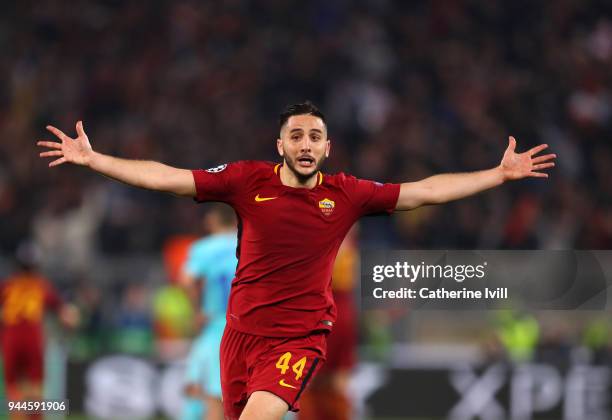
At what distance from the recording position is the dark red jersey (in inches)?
227

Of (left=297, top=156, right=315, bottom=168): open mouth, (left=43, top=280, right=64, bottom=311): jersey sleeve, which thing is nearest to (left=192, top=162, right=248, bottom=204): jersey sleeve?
(left=297, top=156, right=315, bottom=168): open mouth

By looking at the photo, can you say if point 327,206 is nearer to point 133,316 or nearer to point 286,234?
point 286,234

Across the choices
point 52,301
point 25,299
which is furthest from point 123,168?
point 25,299

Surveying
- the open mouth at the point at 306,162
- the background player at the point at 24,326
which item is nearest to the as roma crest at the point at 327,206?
the open mouth at the point at 306,162

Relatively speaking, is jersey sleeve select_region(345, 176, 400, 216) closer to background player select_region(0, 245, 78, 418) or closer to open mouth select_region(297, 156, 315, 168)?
open mouth select_region(297, 156, 315, 168)

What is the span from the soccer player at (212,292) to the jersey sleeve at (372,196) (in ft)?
8.21

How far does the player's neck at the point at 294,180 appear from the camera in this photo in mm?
5844

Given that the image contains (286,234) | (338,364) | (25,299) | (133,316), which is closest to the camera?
(286,234)

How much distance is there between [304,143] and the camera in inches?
225

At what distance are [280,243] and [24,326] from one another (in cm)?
609

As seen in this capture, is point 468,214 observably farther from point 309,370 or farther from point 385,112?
point 309,370

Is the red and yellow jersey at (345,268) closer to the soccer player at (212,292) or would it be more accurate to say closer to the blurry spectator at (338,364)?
the blurry spectator at (338,364)

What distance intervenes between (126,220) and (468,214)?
13.4 ft

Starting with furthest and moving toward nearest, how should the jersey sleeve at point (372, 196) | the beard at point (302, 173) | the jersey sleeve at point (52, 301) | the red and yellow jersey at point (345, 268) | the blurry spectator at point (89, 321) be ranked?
the blurry spectator at point (89, 321)
the jersey sleeve at point (52, 301)
the red and yellow jersey at point (345, 268)
the jersey sleeve at point (372, 196)
the beard at point (302, 173)
